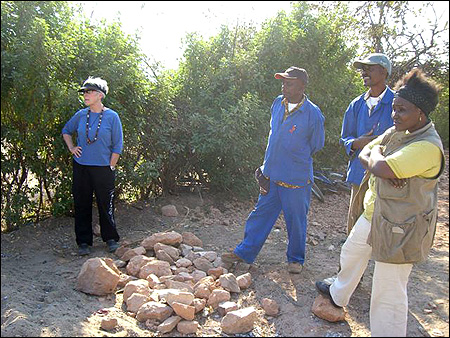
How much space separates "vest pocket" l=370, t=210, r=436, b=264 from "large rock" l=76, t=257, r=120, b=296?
229cm

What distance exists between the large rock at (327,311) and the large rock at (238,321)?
1.71 ft

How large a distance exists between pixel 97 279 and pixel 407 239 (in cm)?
252

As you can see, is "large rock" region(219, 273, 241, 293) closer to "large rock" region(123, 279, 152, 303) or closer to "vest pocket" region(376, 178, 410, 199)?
"large rock" region(123, 279, 152, 303)

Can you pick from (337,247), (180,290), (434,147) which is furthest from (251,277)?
(434,147)

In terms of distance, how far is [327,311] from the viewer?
3.46 m

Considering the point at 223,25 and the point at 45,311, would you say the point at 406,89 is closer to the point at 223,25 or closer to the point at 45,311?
the point at 45,311

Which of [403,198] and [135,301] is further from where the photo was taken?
[135,301]

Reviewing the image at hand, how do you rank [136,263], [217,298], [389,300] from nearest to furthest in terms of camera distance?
[389,300], [217,298], [136,263]

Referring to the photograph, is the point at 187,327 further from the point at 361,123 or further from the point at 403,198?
the point at 361,123

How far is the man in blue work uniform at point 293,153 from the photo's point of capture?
412 cm

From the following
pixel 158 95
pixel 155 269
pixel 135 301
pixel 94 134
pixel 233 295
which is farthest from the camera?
pixel 158 95

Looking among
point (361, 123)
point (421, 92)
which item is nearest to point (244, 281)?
point (361, 123)

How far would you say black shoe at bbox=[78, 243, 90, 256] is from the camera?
472cm

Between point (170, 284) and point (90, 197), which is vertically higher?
point (90, 197)
